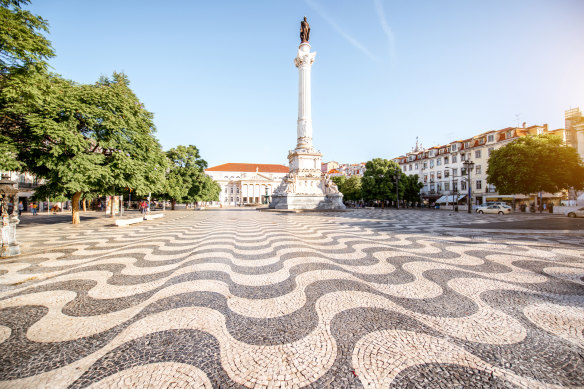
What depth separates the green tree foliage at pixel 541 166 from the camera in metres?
25.2

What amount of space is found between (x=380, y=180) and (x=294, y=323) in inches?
1885

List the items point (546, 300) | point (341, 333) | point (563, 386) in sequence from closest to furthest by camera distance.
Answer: point (563, 386) → point (341, 333) → point (546, 300)

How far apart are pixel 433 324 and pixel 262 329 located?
2120mm

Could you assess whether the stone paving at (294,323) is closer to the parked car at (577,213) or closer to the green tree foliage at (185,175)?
the parked car at (577,213)

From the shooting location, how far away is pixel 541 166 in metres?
25.7

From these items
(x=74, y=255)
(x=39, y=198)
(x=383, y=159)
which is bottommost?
(x=74, y=255)

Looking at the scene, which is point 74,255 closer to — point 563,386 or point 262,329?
point 262,329

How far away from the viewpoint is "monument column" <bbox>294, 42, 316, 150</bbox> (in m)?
32.2

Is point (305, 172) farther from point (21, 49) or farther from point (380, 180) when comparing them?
point (21, 49)

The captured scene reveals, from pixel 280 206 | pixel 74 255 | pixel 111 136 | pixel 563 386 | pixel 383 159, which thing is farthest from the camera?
pixel 383 159

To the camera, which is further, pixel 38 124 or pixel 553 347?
pixel 38 124

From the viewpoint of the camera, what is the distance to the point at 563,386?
1848 mm

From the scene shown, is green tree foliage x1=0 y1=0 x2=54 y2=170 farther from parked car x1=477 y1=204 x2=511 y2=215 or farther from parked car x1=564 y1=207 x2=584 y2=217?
parked car x1=477 y1=204 x2=511 y2=215

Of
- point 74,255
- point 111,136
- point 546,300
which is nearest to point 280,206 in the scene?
point 111,136
